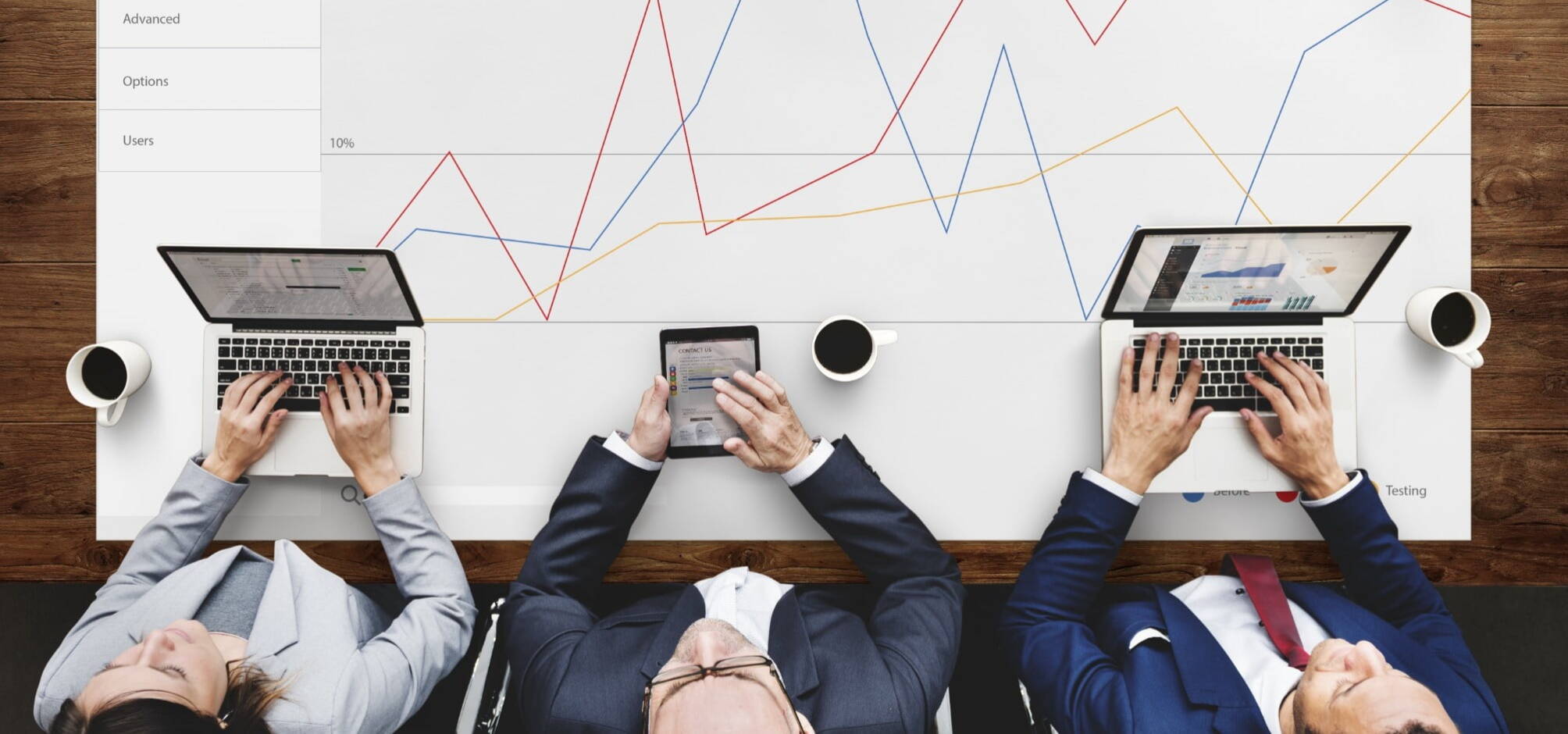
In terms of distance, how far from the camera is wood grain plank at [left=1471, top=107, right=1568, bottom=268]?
4.31 feet

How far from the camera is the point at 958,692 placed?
5.20ft

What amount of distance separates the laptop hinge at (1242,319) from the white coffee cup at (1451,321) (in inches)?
7.0

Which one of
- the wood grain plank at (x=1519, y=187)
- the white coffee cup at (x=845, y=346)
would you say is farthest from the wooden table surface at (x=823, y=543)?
the white coffee cup at (x=845, y=346)

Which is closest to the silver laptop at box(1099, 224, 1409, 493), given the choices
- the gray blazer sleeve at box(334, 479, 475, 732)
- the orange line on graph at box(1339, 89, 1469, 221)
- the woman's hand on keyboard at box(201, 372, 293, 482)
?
the orange line on graph at box(1339, 89, 1469, 221)

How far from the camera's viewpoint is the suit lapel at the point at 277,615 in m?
1.11

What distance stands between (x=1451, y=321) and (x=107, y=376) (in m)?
2.26

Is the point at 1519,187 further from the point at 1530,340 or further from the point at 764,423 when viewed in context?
the point at 764,423

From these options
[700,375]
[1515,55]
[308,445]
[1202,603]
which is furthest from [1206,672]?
[308,445]

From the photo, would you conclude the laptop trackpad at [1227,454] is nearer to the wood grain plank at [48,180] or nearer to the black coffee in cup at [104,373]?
the black coffee in cup at [104,373]

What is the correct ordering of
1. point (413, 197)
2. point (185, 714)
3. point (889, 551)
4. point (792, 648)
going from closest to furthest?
point (185, 714)
point (792, 648)
point (889, 551)
point (413, 197)

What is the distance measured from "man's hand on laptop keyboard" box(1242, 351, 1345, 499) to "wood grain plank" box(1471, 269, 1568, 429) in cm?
37

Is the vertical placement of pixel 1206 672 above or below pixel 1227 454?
below

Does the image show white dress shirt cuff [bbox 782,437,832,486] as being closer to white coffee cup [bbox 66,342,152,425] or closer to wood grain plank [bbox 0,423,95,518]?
white coffee cup [bbox 66,342,152,425]

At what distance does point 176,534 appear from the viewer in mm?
1240
